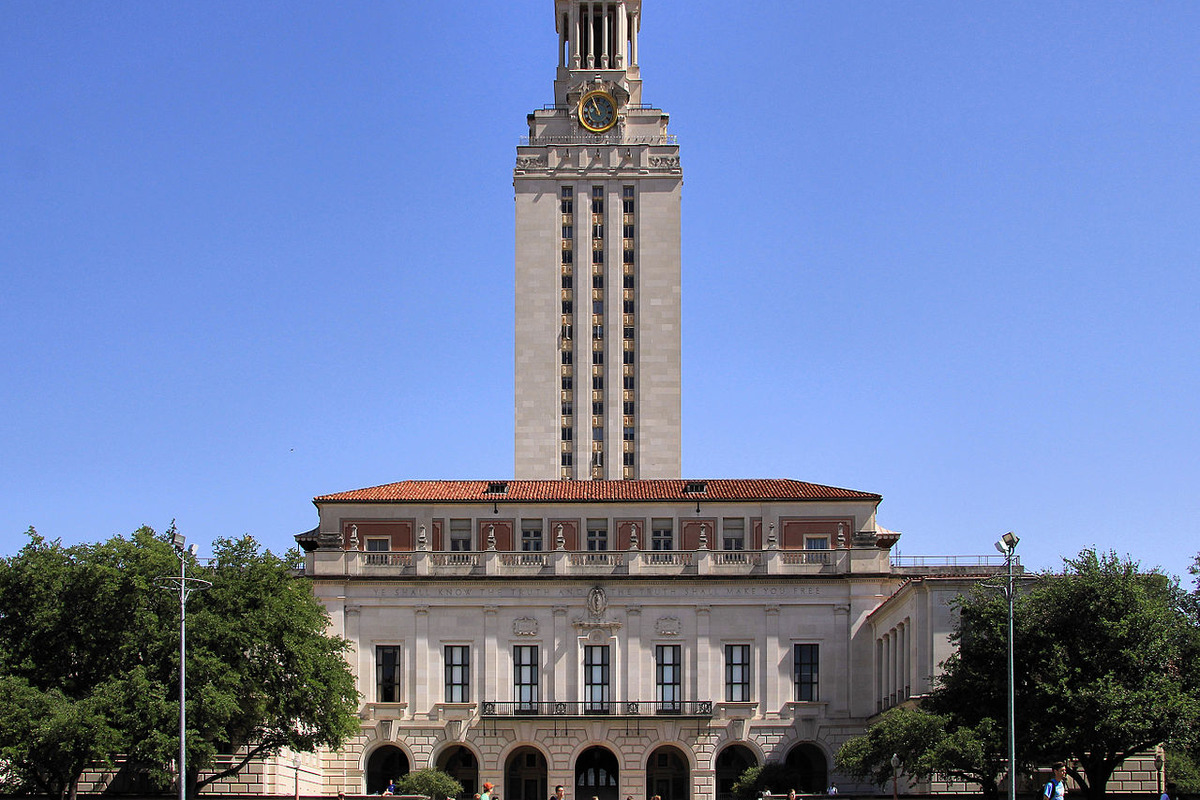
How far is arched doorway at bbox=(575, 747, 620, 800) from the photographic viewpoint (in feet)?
307

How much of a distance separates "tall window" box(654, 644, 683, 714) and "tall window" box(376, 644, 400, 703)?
47.8 feet

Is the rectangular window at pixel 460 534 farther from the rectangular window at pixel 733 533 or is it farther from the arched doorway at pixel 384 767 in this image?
the rectangular window at pixel 733 533

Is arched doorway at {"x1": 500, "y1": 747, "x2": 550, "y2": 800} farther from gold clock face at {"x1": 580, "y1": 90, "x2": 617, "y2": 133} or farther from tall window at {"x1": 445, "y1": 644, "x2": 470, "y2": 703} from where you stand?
gold clock face at {"x1": 580, "y1": 90, "x2": 617, "y2": 133}

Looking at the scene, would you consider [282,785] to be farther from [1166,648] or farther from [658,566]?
[1166,648]

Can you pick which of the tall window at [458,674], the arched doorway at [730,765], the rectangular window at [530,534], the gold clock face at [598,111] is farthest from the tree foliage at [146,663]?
the gold clock face at [598,111]

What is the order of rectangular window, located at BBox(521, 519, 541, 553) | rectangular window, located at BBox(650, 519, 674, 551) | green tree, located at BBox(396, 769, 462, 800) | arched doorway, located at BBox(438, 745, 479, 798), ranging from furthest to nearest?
rectangular window, located at BBox(650, 519, 674, 551) < rectangular window, located at BBox(521, 519, 541, 553) < arched doorway, located at BBox(438, 745, 479, 798) < green tree, located at BBox(396, 769, 462, 800)

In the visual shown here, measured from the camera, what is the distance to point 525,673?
94750 millimetres

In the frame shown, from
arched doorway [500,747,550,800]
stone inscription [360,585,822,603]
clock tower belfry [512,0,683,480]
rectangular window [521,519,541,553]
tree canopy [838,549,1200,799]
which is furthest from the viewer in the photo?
clock tower belfry [512,0,683,480]

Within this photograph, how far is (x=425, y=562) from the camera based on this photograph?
95188 millimetres

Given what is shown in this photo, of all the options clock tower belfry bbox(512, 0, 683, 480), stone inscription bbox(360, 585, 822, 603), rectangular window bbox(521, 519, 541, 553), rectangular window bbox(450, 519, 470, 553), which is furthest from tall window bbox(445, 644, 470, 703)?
clock tower belfry bbox(512, 0, 683, 480)

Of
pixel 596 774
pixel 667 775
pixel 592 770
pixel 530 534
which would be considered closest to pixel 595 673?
pixel 592 770

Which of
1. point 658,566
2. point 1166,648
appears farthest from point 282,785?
point 1166,648

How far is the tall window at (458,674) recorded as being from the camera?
9444cm

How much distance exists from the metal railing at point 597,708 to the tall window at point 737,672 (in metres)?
1.78
